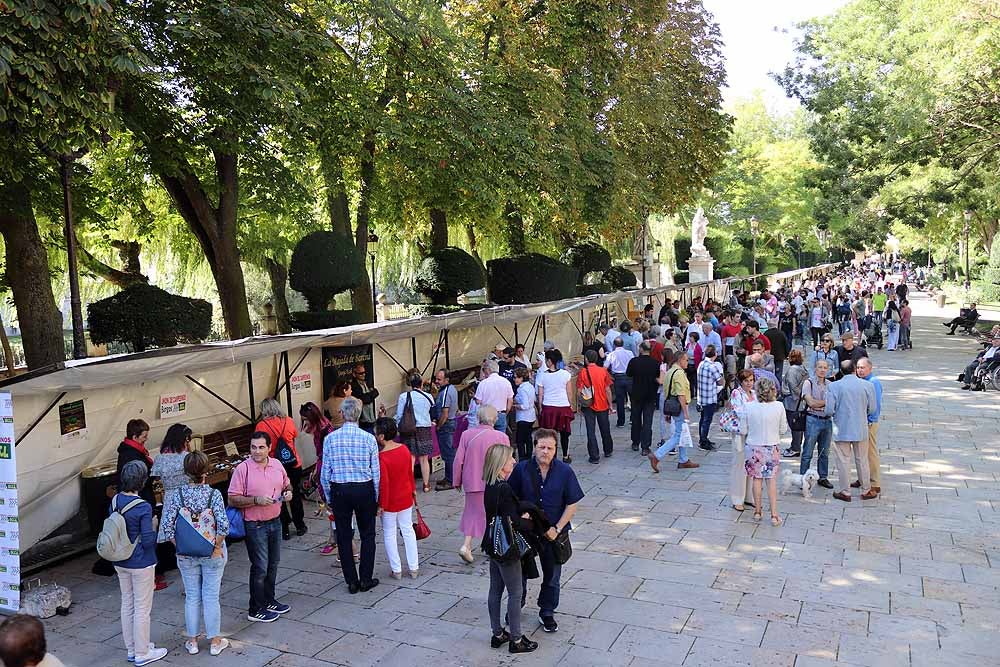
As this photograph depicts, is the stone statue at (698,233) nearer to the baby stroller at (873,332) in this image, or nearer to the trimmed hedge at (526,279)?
the baby stroller at (873,332)

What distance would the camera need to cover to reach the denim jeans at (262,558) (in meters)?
6.34

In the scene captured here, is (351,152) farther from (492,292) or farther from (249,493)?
(249,493)

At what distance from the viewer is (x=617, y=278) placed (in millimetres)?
31547

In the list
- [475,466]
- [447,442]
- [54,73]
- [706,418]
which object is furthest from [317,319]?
[475,466]

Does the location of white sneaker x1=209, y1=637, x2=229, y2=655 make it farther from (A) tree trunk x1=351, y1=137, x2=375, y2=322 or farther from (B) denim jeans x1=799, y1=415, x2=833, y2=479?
(A) tree trunk x1=351, y1=137, x2=375, y2=322

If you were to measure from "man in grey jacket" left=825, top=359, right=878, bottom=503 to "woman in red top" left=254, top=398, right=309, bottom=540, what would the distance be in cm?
626

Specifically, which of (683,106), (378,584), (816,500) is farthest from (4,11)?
(683,106)

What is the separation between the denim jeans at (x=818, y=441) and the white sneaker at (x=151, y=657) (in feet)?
24.7

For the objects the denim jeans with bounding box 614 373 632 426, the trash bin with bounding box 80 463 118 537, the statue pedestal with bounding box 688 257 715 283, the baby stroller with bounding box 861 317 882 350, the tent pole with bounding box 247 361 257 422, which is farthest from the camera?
the statue pedestal with bounding box 688 257 715 283

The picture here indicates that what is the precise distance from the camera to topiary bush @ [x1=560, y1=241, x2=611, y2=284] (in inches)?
1170

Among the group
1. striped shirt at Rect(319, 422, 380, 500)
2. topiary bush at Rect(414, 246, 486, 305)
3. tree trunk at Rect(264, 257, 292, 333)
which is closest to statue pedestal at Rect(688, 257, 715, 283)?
topiary bush at Rect(414, 246, 486, 305)

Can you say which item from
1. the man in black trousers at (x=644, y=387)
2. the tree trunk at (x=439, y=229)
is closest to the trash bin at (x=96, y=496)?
the man in black trousers at (x=644, y=387)

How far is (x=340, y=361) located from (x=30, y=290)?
231 inches

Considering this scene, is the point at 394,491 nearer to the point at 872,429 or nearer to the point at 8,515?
the point at 8,515
